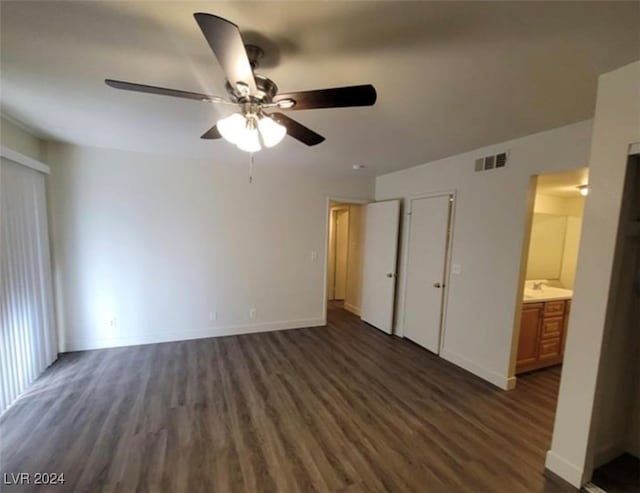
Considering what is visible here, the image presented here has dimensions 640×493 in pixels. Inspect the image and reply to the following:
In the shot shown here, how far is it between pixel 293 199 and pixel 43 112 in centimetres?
279

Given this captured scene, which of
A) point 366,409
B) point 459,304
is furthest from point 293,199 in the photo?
point 366,409

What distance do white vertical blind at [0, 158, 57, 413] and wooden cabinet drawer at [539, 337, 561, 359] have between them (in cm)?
523

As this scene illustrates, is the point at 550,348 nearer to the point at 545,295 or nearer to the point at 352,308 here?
the point at 545,295

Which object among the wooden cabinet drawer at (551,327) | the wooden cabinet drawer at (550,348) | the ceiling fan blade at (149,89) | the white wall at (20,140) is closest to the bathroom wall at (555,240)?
the wooden cabinet drawer at (551,327)

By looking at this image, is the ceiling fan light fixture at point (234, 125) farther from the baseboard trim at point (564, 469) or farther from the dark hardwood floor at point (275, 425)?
the baseboard trim at point (564, 469)

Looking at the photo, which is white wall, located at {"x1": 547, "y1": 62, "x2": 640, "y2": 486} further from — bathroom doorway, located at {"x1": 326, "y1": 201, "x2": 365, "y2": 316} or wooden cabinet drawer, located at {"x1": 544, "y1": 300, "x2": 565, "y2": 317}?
bathroom doorway, located at {"x1": 326, "y1": 201, "x2": 365, "y2": 316}

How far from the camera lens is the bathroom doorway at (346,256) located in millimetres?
5402

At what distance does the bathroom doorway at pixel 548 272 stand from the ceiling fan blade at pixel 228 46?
2745mm

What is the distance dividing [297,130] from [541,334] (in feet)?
11.5

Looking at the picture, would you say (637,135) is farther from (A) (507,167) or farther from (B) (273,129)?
→ (B) (273,129)

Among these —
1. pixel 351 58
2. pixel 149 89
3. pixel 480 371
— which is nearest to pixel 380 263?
pixel 480 371

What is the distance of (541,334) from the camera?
3295 millimetres

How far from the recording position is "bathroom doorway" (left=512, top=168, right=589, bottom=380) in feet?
9.67

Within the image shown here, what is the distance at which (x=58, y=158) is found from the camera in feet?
10.9
